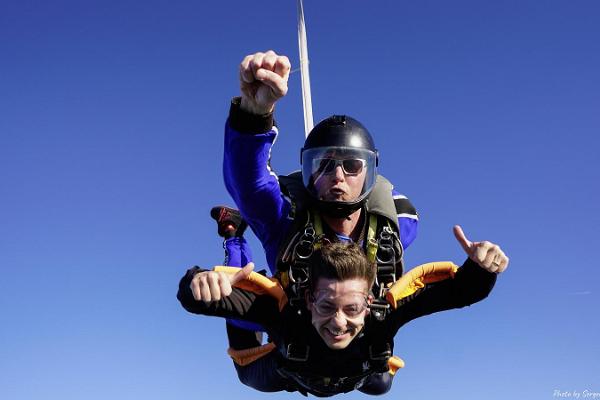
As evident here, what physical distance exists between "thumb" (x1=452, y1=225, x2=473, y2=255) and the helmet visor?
2.69 ft

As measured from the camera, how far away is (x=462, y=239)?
4137 millimetres

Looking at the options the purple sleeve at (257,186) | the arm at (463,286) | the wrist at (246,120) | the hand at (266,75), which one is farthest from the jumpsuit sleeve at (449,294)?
the hand at (266,75)

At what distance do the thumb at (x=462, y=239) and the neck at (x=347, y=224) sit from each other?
0.93 metres

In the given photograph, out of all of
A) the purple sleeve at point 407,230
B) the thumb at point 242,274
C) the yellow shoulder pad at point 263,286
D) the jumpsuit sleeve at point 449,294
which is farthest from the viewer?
the purple sleeve at point 407,230

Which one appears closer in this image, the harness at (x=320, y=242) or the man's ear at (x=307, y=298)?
the man's ear at (x=307, y=298)

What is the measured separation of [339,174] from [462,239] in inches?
38.9

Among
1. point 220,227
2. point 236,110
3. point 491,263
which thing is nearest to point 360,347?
point 491,263

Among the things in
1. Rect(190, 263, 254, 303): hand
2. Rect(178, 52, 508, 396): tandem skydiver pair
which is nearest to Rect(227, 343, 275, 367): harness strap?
Rect(178, 52, 508, 396): tandem skydiver pair

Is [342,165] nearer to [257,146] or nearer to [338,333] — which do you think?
[257,146]

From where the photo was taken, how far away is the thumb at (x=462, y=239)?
4129 mm

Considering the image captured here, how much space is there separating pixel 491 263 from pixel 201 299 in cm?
160

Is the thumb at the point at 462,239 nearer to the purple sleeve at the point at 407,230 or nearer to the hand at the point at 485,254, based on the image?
the hand at the point at 485,254

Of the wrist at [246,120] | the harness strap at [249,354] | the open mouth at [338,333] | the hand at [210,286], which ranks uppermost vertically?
the wrist at [246,120]

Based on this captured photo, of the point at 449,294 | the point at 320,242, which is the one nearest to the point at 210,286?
the point at 320,242
